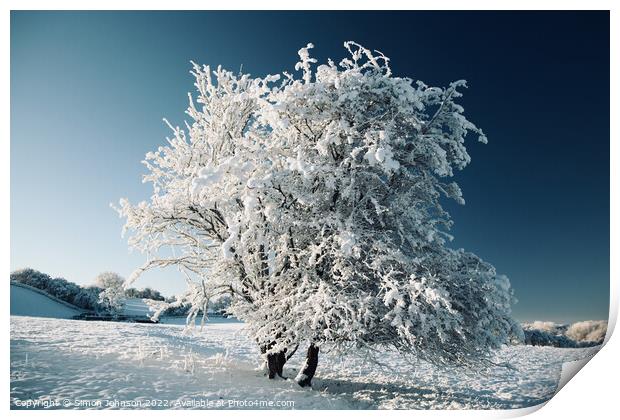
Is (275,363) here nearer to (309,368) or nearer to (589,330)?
(309,368)

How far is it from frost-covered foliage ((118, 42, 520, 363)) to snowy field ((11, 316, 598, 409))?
792 millimetres

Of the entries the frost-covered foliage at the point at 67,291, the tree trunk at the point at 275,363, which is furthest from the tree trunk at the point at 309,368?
the frost-covered foliage at the point at 67,291

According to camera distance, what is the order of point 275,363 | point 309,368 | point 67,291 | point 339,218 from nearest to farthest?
point 339,218 < point 309,368 < point 275,363 < point 67,291

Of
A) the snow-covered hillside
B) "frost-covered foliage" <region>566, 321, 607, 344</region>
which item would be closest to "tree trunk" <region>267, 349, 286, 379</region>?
the snow-covered hillside

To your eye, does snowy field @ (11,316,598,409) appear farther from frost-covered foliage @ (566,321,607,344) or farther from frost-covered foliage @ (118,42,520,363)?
frost-covered foliage @ (118,42,520,363)

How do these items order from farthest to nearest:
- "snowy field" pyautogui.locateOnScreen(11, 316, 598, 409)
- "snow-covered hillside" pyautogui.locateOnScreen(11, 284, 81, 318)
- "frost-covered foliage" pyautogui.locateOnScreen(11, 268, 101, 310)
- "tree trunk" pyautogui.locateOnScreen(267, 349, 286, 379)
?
"frost-covered foliage" pyautogui.locateOnScreen(11, 268, 101, 310)
"tree trunk" pyautogui.locateOnScreen(267, 349, 286, 379)
"snow-covered hillside" pyautogui.locateOnScreen(11, 284, 81, 318)
"snowy field" pyautogui.locateOnScreen(11, 316, 598, 409)

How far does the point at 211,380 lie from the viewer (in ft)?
19.9

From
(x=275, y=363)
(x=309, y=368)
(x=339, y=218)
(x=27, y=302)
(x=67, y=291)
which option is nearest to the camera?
(x=339, y=218)

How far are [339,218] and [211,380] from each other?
322cm

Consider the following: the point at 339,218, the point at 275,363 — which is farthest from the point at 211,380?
the point at 339,218

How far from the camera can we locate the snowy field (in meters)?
5.31

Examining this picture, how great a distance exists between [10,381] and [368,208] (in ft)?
18.6

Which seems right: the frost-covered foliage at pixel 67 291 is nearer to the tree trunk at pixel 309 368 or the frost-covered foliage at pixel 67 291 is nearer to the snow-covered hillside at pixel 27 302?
the snow-covered hillside at pixel 27 302
